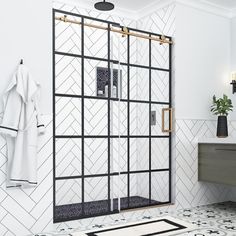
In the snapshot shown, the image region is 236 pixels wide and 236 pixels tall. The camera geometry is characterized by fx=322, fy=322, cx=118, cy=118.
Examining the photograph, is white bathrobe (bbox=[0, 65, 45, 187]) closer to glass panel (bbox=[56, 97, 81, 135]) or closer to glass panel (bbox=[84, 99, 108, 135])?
glass panel (bbox=[56, 97, 81, 135])

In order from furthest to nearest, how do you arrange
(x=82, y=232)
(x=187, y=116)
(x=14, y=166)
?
(x=187, y=116)
(x=82, y=232)
(x=14, y=166)

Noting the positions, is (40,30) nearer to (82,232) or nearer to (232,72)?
(82,232)

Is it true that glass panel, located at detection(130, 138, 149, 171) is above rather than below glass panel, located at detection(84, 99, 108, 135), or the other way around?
below

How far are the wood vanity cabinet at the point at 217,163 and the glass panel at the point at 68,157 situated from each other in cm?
164

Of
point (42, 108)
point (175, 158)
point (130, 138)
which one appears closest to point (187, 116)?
point (175, 158)

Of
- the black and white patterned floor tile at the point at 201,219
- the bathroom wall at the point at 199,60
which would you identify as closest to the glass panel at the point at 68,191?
the black and white patterned floor tile at the point at 201,219

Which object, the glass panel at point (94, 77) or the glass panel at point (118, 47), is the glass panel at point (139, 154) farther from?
the glass panel at point (118, 47)

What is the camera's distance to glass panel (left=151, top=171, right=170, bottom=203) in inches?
152

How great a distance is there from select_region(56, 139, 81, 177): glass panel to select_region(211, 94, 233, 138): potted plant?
187cm

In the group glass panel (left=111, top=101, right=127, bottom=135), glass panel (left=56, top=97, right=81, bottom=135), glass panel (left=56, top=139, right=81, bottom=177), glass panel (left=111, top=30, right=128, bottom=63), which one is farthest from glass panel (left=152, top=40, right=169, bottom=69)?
glass panel (left=56, top=139, right=81, bottom=177)

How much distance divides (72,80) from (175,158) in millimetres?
1583

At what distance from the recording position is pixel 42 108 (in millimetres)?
3061

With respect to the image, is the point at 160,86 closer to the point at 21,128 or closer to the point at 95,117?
the point at 95,117

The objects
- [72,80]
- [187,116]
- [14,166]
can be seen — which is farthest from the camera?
[187,116]
